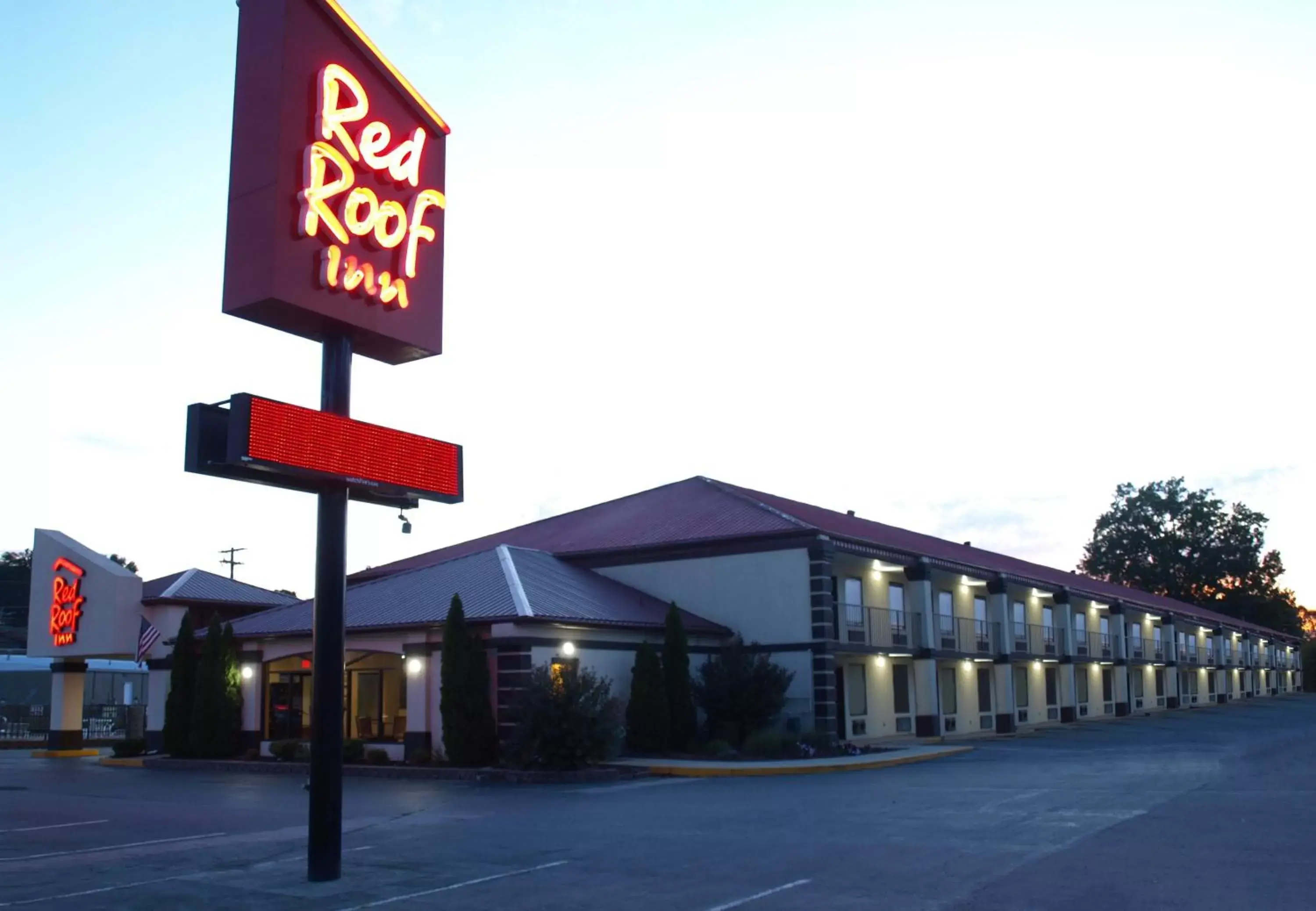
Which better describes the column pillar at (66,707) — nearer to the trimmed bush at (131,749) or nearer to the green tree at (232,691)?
the trimmed bush at (131,749)

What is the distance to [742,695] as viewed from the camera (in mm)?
30344

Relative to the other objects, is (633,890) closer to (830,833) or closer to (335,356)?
(830,833)

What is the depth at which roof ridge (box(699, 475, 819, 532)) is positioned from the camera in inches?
1291

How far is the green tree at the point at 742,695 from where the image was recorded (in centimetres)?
3027

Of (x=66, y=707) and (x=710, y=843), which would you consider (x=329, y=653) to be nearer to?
(x=710, y=843)

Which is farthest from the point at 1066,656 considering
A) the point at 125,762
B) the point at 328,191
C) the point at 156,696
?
the point at 328,191

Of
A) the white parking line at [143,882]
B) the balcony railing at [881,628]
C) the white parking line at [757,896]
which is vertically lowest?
the white parking line at [143,882]

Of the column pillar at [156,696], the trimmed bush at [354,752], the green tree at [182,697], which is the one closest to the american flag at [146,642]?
the column pillar at [156,696]

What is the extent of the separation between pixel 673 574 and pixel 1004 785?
51.8ft

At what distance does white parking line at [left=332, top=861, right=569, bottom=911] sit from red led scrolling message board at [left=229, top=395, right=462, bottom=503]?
415 centimetres

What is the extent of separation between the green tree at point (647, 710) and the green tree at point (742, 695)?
1797 mm

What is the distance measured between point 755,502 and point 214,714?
16841 mm

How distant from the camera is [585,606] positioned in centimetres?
2991

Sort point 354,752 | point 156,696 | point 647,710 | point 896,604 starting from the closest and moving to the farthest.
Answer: point 354,752 → point 647,710 → point 156,696 → point 896,604
